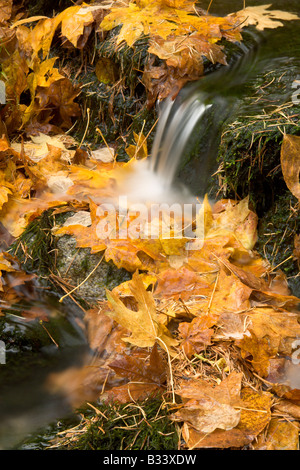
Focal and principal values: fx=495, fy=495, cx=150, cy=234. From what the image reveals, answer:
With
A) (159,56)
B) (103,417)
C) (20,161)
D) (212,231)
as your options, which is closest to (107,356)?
(103,417)

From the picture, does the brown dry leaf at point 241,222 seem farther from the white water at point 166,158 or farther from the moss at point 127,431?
the moss at point 127,431

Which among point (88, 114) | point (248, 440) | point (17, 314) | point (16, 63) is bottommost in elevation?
point (17, 314)

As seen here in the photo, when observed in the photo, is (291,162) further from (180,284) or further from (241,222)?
(180,284)

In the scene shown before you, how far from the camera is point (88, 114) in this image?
3455 millimetres

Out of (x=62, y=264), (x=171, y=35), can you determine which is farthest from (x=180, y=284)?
(x=171, y=35)

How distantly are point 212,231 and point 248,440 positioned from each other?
1.08 metres

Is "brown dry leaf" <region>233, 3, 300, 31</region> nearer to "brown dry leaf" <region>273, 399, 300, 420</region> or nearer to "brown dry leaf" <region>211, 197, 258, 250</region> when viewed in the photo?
"brown dry leaf" <region>211, 197, 258, 250</region>

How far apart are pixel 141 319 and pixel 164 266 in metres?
0.58

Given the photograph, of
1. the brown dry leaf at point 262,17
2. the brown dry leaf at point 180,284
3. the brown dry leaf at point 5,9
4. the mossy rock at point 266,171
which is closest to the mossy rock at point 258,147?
the mossy rock at point 266,171

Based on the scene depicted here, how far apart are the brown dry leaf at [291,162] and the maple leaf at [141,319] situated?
830mm

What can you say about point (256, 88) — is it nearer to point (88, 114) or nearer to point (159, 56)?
point (159, 56)

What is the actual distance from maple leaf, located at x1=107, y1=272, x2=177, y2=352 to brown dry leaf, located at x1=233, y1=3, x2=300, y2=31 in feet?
8.12

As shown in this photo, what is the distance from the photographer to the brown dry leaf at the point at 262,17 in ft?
11.7

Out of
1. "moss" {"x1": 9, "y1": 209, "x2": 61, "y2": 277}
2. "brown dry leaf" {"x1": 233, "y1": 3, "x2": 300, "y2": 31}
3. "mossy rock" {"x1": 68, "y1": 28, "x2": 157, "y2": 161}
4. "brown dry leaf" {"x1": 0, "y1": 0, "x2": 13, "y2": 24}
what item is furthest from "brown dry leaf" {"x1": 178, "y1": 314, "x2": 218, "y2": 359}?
"brown dry leaf" {"x1": 0, "y1": 0, "x2": 13, "y2": 24}
